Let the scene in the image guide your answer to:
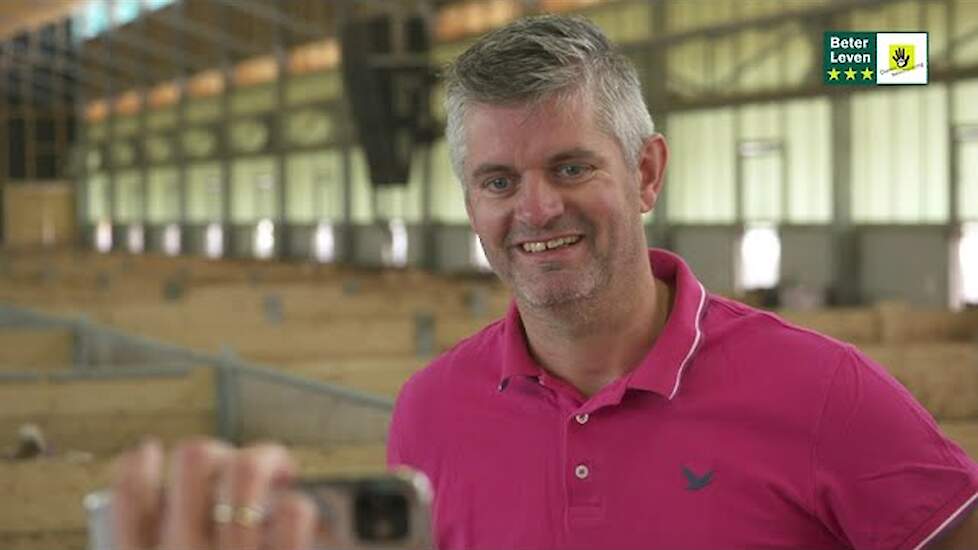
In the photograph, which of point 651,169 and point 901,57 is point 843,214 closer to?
point 901,57

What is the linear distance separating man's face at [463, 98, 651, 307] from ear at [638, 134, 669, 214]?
49 mm

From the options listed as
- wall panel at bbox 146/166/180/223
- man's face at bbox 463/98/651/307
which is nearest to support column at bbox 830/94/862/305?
man's face at bbox 463/98/651/307

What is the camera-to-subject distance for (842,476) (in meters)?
1.53

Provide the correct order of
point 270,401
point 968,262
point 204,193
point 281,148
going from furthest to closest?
point 204,193, point 281,148, point 968,262, point 270,401

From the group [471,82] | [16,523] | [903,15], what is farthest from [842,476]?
[903,15]

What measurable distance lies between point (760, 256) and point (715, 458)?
16257 millimetres

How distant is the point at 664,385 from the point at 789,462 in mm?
140

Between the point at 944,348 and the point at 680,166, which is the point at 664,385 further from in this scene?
the point at 680,166

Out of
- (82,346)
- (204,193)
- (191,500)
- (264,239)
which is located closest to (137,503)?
(191,500)

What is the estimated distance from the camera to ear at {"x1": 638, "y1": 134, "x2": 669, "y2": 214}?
1.67m

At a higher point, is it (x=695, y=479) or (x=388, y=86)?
(x=388, y=86)

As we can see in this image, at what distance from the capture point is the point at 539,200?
59.2 inches

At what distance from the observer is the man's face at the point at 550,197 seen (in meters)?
1.49

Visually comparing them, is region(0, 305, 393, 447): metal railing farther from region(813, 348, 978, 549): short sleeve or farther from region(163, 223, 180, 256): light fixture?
region(163, 223, 180, 256): light fixture
